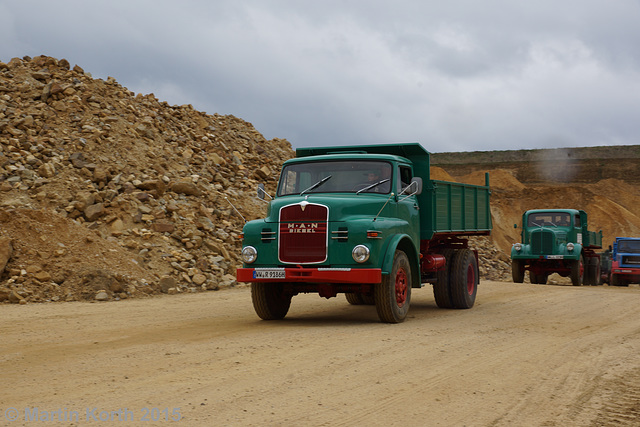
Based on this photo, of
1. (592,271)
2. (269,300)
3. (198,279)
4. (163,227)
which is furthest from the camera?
(592,271)

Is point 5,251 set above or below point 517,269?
above

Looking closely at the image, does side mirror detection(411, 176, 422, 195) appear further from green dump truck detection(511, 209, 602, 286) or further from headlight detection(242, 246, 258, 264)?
green dump truck detection(511, 209, 602, 286)

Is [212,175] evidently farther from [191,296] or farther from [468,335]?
[468,335]

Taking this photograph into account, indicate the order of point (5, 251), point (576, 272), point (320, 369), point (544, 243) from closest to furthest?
point (320, 369) < point (5, 251) < point (576, 272) < point (544, 243)

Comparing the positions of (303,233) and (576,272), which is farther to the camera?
(576,272)

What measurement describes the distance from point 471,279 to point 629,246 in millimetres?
17656

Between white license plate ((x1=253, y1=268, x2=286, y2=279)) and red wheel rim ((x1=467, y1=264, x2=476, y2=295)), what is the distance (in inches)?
216

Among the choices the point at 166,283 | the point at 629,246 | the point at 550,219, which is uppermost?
the point at 550,219

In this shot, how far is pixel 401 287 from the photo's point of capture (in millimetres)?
11328

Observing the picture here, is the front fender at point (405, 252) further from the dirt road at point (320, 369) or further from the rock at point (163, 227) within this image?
the rock at point (163, 227)

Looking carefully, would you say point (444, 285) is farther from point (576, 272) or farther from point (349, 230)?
point (576, 272)

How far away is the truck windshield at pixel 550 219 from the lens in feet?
88.8

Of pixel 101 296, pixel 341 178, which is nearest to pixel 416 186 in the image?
pixel 341 178

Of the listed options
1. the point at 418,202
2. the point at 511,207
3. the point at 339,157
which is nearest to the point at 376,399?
the point at 339,157
